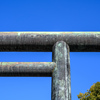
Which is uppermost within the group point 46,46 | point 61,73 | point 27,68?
point 46,46

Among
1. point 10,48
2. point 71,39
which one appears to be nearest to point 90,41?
point 71,39

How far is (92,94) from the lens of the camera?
56.3ft

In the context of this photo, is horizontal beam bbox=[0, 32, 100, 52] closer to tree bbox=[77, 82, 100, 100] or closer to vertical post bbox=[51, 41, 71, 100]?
vertical post bbox=[51, 41, 71, 100]

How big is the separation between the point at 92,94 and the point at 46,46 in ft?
46.1

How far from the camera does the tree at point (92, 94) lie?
16.8m

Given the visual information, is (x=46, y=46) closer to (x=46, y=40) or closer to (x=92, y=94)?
(x=46, y=40)

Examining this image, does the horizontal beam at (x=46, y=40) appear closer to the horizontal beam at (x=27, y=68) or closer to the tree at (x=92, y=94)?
the horizontal beam at (x=27, y=68)

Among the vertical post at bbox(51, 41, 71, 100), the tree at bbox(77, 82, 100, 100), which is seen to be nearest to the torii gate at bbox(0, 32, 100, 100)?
the vertical post at bbox(51, 41, 71, 100)

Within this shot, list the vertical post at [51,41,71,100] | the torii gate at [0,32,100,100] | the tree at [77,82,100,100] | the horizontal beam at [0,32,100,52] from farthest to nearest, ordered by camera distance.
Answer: the tree at [77,82,100,100]
the horizontal beam at [0,32,100,52]
the torii gate at [0,32,100,100]
the vertical post at [51,41,71,100]

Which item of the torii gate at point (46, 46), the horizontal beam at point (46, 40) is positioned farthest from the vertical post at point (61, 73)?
the horizontal beam at point (46, 40)

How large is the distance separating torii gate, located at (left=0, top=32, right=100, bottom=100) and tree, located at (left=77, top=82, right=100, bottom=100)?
13.3 meters

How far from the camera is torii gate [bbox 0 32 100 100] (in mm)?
4188

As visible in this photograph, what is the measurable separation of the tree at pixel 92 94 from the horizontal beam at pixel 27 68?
1355cm

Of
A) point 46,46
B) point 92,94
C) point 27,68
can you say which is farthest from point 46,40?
point 92,94
